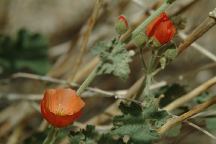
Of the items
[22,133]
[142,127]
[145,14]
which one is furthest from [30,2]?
[142,127]

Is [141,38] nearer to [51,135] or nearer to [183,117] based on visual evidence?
[183,117]

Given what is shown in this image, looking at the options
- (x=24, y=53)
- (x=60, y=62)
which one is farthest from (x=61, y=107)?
(x=60, y=62)

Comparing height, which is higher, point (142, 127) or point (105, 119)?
point (142, 127)

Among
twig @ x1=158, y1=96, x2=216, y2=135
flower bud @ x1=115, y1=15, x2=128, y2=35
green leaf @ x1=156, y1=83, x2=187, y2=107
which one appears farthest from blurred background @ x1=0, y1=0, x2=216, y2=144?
flower bud @ x1=115, y1=15, x2=128, y2=35

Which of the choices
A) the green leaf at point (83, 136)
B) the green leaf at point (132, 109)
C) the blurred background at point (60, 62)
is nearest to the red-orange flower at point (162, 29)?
the green leaf at point (132, 109)

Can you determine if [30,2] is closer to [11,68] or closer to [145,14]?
[11,68]

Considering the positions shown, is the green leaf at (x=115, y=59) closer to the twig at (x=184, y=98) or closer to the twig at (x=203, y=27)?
the twig at (x=203, y=27)

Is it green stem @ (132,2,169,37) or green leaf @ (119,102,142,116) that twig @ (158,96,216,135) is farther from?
green stem @ (132,2,169,37)
